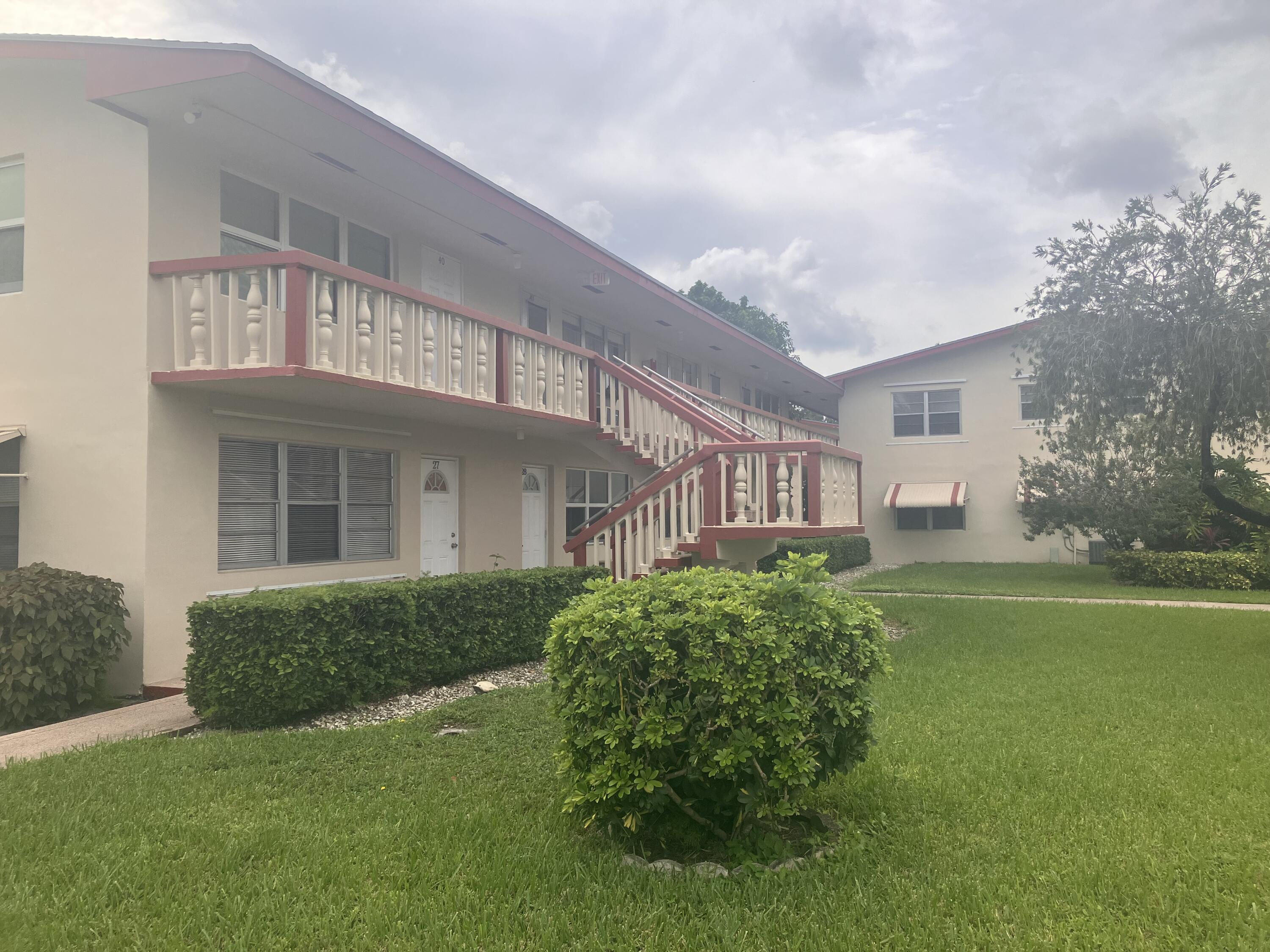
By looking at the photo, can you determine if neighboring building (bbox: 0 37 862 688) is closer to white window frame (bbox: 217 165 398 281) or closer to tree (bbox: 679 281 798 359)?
white window frame (bbox: 217 165 398 281)

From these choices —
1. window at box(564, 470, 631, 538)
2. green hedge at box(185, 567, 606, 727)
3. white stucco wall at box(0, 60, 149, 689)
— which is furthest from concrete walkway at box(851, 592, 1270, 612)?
white stucco wall at box(0, 60, 149, 689)

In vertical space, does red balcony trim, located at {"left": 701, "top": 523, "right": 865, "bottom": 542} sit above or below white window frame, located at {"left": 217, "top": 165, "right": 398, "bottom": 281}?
below

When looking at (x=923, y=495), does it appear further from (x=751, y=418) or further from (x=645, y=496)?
(x=645, y=496)

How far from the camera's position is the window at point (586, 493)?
46.7ft

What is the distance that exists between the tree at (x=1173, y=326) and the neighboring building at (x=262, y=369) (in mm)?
3482

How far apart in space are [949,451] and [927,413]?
129 cm

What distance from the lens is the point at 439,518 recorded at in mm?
11352

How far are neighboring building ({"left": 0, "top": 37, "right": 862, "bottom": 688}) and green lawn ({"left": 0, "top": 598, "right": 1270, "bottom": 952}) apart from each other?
10.5 feet

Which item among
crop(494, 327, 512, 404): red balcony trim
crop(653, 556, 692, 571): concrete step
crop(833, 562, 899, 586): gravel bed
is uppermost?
crop(494, 327, 512, 404): red balcony trim

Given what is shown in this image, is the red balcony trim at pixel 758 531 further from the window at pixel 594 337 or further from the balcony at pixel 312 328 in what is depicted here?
the window at pixel 594 337

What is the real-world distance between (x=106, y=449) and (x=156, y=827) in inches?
202

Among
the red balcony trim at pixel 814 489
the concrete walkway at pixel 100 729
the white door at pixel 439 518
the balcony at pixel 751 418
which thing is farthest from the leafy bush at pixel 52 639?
the balcony at pixel 751 418

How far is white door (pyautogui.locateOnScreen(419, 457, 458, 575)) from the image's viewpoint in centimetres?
1108

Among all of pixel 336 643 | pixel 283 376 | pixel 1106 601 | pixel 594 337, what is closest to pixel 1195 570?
pixel 1106 601
